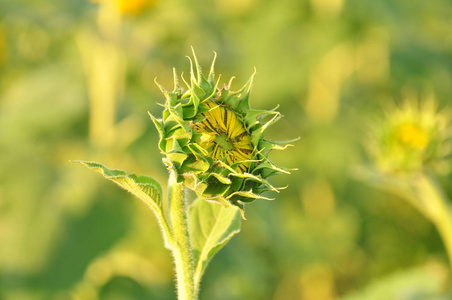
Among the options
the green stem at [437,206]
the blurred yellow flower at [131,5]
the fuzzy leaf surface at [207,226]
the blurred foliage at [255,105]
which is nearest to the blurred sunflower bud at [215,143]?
the fuzzy leaf surface at [207,226]

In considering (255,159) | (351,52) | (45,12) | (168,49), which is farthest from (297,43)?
(255,159)

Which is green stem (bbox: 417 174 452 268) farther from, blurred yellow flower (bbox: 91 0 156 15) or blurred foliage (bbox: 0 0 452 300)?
blurred yellow flower (bbox: 91 0 156 15)

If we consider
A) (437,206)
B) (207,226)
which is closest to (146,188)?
(207,226)

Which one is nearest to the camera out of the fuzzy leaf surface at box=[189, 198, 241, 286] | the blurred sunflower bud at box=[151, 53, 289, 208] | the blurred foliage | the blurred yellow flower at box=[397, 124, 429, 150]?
the blurred sunflower bud at box=[151, 53, 289, 208]

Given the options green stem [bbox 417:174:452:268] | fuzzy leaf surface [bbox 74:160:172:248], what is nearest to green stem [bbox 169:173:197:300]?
fuzzy leaf surface [bbox 74:160:172:248]

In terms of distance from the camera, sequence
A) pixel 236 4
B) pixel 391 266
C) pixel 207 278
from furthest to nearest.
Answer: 1. pixel 236 4
2. pixel 391 266
3. pixel 207 278

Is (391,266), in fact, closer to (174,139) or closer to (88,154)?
(88,154)

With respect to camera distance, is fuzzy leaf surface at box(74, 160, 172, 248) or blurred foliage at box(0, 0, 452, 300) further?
blurred foliage at box(0, 0, 452, 300)
